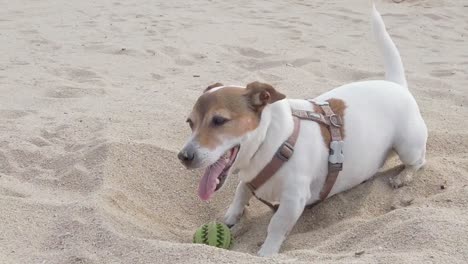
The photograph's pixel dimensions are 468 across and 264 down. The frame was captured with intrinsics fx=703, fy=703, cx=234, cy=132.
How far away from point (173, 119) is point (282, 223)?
1672mm

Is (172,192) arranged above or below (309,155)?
below

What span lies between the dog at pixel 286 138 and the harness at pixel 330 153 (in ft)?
0.06

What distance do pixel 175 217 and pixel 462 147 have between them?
6.26 ft

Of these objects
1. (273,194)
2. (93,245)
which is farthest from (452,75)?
(93,245)

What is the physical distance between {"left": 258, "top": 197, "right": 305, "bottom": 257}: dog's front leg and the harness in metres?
0.16

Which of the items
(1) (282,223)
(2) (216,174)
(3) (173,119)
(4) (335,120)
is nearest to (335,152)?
(4) (335,120)

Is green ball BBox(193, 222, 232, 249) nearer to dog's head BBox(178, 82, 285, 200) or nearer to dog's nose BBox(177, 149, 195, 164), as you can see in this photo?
dog's head BBox(178, 82, 285, 200)

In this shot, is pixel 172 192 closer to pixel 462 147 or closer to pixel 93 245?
pixel 93 245

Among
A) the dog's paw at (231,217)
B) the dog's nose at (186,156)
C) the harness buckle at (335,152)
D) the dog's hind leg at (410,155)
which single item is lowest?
the dog's paw at (231,217)

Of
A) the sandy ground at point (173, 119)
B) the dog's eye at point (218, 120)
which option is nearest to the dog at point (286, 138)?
the dog's eye at point (218, 120)

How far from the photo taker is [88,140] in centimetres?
432

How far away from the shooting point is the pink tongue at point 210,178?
10.6ft

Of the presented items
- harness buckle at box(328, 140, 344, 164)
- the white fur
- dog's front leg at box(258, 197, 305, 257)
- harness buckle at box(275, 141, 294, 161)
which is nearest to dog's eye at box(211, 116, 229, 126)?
the white fur

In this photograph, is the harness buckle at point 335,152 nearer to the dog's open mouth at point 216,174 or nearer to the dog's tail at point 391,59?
the dog's open mouth at point 216,174
